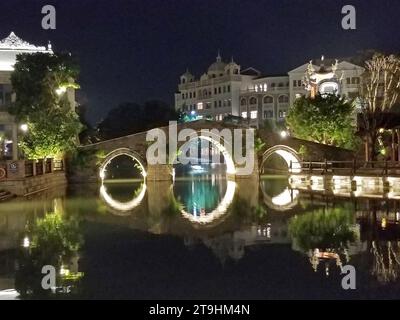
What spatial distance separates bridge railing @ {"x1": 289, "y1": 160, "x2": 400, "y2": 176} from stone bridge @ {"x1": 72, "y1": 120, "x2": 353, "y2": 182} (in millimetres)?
2006

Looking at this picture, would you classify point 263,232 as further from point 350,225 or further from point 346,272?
point 346,272

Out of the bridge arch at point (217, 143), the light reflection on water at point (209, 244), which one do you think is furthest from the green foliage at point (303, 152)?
the light reflection on water at point (209, 244)

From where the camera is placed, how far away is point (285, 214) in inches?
761

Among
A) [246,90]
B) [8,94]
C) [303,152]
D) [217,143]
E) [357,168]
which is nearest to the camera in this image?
[357,168]

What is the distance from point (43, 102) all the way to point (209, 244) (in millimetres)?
22214

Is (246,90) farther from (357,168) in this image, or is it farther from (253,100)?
(357,168)

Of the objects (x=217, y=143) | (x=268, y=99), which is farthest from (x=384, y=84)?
(x=268, y=99)

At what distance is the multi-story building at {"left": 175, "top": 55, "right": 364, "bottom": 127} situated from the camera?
67562 millimetres

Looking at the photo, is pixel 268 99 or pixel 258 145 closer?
pixel 258 145

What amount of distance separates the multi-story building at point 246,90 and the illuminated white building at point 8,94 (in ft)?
116

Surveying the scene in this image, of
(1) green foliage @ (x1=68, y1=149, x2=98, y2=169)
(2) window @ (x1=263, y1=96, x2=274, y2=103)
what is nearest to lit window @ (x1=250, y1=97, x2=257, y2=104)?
(2) window @ (x1=263, y1=96, x2=274, y2=103)

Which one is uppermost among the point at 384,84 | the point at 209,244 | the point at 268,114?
the point at 268,114

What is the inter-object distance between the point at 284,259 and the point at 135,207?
37.3 ft

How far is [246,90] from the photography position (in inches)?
2945
